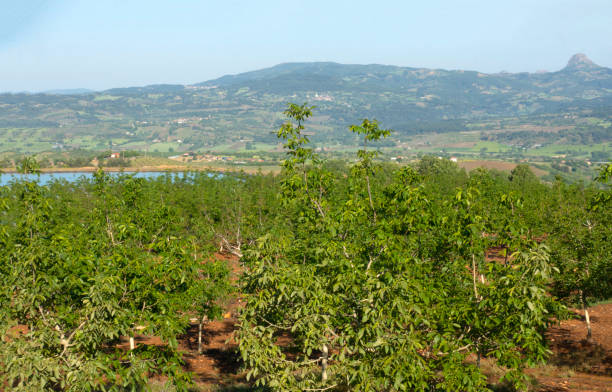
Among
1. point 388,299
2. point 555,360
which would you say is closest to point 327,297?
point 388,299

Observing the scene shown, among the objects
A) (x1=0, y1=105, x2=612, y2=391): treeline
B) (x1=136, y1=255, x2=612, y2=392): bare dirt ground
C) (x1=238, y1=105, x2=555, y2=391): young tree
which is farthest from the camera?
(x1=136, y1=255, x2=612, y2=392): bare dirt ground

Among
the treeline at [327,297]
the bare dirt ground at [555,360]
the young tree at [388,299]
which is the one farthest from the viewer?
the bare dirt ground at [555,360]

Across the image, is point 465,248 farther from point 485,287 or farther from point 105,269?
point 105,269

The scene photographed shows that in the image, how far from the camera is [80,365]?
351 inches

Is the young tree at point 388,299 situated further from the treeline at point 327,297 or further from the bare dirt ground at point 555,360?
the bare dirt ground at point 555,360

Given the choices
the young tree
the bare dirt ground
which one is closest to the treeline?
the young tree

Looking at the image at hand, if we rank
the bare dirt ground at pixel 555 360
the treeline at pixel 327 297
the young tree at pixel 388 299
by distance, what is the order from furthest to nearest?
1. the bare dirt ground at pixel 555 360
2. the treeline at pixel 327 297
3. the young tree at pixel 388 299

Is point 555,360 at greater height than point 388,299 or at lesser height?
lesser

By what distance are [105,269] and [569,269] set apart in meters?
23.2

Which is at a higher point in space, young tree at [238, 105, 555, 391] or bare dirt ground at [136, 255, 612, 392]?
young tree at [238, 105, 555, 391]

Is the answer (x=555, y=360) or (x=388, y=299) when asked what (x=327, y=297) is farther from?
(x=555, y=360)

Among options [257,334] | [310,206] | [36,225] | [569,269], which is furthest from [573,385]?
[36,225]

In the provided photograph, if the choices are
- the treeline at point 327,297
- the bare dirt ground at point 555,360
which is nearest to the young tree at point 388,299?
the treeline at point 327,297

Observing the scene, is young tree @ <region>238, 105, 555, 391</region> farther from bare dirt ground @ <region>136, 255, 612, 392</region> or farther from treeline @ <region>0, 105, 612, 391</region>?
bare dirt ground @ <region>136, 255, 612, 392</region>
